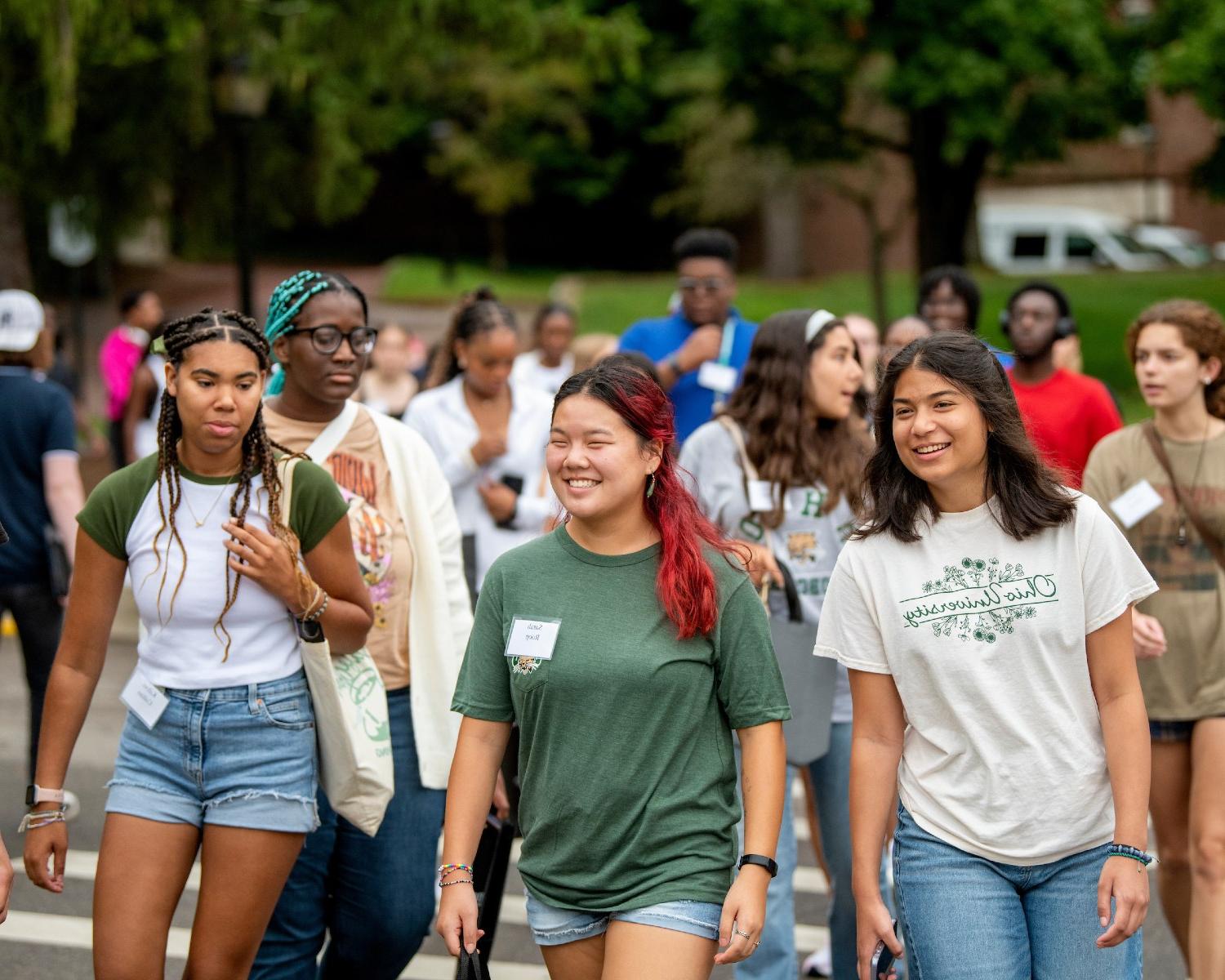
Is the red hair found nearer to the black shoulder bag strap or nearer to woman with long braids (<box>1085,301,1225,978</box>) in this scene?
woman with long braids (<box>1085,301,1225,978</box>)

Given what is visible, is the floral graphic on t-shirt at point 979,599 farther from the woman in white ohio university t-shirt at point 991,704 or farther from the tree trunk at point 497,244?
the tree trunk at point 497,244

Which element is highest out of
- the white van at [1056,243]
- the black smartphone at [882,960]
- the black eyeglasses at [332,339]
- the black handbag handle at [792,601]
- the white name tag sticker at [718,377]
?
the white van at [1056,243]

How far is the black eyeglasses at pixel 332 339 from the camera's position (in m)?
4.64

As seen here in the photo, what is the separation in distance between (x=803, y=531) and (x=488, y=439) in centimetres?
195

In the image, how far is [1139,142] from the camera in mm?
44156

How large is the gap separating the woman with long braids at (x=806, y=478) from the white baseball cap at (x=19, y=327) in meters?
3.24

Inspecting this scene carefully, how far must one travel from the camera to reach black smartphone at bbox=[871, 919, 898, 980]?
3607mm

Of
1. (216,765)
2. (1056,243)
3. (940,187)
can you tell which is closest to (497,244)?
(1056,243)

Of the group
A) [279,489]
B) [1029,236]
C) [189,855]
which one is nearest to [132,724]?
[189,855]

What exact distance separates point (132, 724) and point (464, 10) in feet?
38.3

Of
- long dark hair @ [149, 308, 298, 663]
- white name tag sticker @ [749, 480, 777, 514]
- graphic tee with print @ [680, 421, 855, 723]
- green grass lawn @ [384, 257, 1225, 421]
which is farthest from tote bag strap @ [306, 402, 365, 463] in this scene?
green grass lawn @ [384, 257, 1225, 421]

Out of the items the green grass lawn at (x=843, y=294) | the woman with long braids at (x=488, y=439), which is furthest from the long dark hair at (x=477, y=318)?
the green grass lawn at (x=843, y=294)

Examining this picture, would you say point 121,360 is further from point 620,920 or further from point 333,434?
point 620,920

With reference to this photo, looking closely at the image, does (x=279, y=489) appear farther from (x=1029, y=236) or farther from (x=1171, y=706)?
(x=1029, y=236)
